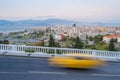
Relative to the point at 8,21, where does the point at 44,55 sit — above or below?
below

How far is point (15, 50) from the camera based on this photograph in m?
23.0

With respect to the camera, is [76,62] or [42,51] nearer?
[76,62]

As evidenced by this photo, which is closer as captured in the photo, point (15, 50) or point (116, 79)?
point (116, 79)

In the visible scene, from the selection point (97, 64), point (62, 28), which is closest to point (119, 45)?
point (62, 28)

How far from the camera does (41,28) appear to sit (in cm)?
4253

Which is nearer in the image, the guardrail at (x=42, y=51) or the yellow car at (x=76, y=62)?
the yellow car at (x=76, y=62)

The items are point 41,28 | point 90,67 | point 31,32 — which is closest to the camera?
point 90,67

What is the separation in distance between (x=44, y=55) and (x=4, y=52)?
3.12 meters

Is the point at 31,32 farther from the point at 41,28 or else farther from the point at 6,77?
the point at 6,77

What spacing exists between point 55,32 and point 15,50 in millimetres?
20481

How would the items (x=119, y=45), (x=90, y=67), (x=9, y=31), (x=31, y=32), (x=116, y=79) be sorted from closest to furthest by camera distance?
1. (x=116, y=79)
2. (x=90, y=67)
3. (x=9, y=31)
4. (x=31, y=32)
5. (x=119, y=45)

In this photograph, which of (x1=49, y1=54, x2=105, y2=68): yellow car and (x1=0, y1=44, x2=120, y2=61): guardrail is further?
(x1=0, y1=44, x2=120, y2=61): guardrail

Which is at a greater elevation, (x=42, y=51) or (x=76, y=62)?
(x=76, y=62)

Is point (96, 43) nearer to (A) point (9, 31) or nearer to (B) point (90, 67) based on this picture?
(A) point (9, 31)
